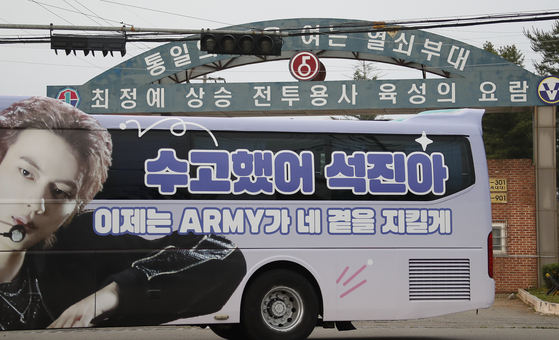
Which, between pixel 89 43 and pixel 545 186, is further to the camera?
pixel 545 186

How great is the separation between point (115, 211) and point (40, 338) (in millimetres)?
3431

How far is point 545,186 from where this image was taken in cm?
1642

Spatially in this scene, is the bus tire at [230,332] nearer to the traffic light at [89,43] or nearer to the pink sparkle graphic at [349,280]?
the pink sparkle graphic at [349,280]

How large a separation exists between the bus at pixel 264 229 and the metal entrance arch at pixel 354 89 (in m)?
8.20

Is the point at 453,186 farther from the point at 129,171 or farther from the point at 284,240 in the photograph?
the point at 129,171

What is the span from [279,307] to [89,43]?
8.55 m

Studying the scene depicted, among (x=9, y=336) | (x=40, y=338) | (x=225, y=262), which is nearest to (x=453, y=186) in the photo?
(x=225, y=262)

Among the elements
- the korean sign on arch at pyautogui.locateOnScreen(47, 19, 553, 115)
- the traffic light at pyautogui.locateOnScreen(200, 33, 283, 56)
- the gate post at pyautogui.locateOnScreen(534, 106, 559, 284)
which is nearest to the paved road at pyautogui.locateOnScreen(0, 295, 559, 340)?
the gate post at pyautogui.locateOnScreen(534, 106, 559, 284)

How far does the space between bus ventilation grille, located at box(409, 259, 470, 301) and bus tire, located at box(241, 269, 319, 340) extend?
1484 mm

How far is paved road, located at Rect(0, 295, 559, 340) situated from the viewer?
9.84m

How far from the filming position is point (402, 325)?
11414 mm

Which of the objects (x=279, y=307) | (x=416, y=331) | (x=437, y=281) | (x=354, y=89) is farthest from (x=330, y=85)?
(x=279, y=307)

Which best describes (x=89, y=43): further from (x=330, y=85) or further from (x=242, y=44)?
(x=330, y=85)

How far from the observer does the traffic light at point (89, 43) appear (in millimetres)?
13625
